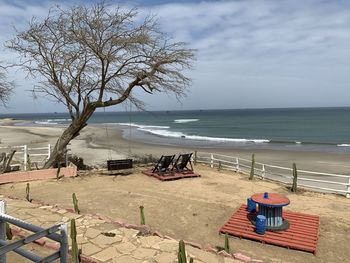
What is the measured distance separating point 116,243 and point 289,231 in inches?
166

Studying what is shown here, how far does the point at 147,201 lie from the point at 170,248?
449 cm

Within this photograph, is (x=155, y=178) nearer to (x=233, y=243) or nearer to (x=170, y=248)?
(x=233, y=243)

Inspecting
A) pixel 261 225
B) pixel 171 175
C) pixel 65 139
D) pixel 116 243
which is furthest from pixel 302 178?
pixel 116 243

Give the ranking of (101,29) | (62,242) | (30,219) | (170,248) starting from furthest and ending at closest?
(101,29)
(30,219)
(170,248)
(62,242)

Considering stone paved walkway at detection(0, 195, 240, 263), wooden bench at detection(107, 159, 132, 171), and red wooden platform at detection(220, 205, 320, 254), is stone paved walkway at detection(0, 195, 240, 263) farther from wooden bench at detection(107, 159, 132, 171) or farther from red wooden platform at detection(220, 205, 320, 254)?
wooden bench at detection(107, 159, 132, 171)

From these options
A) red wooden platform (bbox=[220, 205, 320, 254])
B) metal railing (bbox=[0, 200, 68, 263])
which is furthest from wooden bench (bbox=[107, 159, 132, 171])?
metal railing (bbox=[0, 200, 68, 263])

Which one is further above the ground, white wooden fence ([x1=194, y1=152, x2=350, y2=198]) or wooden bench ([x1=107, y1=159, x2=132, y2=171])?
wooden bench ([x1=107, y1=159, x2=132, y2=171])

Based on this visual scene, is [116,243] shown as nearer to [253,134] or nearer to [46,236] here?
[46,236]

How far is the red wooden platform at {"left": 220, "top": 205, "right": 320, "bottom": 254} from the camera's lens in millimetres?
7609

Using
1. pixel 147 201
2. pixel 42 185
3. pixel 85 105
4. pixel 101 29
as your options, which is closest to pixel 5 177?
pixel 42 185

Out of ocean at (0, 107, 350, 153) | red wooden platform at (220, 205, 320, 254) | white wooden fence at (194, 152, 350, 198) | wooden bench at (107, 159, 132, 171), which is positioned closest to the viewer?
red wooden platform at (220, 205, 320, 254)

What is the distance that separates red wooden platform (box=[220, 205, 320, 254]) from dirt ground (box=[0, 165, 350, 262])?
0.52 feet

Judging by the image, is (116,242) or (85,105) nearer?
(116,242)

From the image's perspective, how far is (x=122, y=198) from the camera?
10930 millimetres
